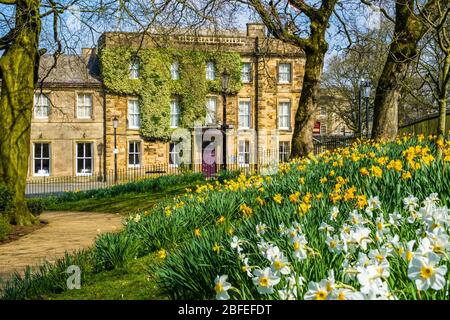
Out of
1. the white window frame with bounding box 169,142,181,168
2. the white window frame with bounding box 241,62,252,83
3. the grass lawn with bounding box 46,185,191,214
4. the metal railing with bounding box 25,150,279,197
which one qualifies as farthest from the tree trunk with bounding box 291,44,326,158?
the white window frame with bounding box 241,62,252,83

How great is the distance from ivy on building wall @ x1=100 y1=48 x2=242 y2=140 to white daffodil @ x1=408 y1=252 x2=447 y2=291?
100ft

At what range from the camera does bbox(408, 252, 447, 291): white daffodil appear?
204 cm

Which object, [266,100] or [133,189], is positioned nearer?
[133,189]

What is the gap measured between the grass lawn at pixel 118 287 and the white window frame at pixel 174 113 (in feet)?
95.0

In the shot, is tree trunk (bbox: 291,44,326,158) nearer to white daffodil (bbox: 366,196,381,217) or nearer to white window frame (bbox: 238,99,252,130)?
white daffodil (bbox: 366,196,381,217)

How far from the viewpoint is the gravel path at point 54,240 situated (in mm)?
7652

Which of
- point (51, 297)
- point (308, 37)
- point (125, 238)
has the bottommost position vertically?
point (51, 297)

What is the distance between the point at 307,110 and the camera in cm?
1408

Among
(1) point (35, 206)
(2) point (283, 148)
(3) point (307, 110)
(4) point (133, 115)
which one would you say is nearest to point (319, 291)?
(3) point (307, 110)

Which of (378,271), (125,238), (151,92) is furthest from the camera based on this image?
(151,92)

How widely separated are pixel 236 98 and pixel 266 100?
211 centimetres
